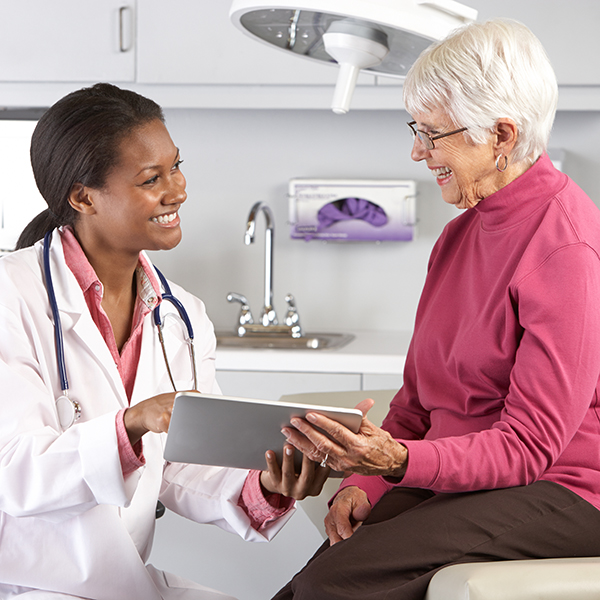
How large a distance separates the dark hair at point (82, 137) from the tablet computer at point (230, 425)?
0.50m

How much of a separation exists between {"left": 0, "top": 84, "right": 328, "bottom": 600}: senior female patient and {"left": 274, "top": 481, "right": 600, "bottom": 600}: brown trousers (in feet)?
0.42

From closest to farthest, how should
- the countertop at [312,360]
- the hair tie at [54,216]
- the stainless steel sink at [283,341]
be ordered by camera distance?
the hair tie at [54,216] < the countertop at [312,360] < the stainless steel sink at [283,341]

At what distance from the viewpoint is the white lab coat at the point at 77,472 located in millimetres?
958

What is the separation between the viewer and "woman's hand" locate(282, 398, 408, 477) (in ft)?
2.86

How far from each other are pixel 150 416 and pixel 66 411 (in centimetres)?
21

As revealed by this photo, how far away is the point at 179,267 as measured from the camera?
8.91ft

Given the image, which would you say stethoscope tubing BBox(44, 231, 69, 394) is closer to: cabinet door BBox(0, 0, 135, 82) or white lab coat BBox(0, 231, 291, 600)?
white lab coat BBox(0, 231, 291, 600)

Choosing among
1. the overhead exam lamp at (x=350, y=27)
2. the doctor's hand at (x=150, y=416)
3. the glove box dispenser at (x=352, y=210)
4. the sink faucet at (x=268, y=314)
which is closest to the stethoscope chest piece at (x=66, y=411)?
the doctor's hand at (x=150, y=416)

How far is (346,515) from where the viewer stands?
116 centimetres

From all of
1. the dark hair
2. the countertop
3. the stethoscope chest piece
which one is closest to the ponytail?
the dark hair

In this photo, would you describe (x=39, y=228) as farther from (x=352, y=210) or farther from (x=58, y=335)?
(x=352, y=210)

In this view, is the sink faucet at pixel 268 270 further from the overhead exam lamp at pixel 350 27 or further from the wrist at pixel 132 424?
the wrist at pixel 132 424

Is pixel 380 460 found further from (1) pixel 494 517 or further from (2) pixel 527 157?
(2) pixel 527 157

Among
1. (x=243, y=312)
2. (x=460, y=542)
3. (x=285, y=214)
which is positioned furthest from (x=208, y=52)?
(x=460, y=542)
